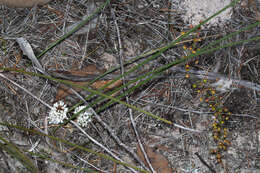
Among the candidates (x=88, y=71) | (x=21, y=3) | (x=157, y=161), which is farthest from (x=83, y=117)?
(x=21, y=3)

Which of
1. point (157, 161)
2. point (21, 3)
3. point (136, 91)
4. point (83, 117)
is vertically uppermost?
point (21, 3)

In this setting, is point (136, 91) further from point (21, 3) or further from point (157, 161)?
point (21, 3)

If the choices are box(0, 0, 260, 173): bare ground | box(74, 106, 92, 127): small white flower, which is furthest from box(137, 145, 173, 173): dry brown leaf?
box(74, 106, 92, 127): small white flower

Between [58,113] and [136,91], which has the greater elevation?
[136,91]

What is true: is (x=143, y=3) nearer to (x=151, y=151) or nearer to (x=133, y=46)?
(x=133, y=46)

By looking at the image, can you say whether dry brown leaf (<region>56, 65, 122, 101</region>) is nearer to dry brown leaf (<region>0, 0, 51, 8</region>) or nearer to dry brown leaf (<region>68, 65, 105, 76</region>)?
dry brown leaf (<region>68, 65, 105, 76</region>)

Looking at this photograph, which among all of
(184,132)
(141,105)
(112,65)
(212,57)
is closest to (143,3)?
(112,65)
